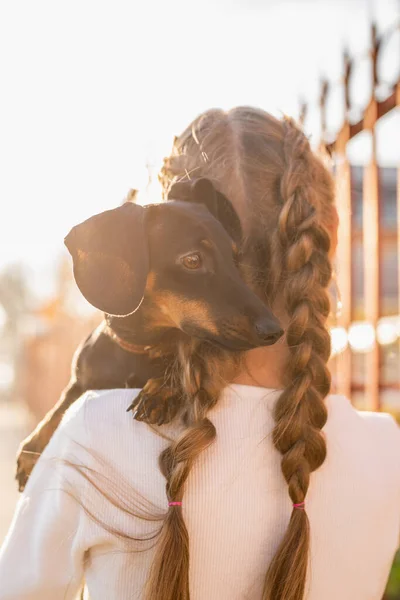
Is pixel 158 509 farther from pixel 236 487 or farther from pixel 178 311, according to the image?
pixel 178 311

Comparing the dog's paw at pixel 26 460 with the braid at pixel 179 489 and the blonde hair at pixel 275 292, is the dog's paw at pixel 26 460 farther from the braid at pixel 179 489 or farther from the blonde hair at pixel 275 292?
the braid at pixel 179 489

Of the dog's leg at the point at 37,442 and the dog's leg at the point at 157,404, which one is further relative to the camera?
the dog's leg at the point at 37,442

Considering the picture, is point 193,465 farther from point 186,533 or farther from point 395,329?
point 395,329

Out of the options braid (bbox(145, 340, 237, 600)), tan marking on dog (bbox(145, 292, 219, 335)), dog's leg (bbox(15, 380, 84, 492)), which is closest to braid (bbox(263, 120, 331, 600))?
braid (bbox(145, 340, 237, 600))

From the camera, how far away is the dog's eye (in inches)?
63.2

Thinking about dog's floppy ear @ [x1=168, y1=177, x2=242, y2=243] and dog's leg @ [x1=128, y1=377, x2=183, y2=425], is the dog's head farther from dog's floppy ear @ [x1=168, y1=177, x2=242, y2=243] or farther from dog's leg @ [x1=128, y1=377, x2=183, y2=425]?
dog's leg @ [x1=128, y1=377, x2=183, y2=425]

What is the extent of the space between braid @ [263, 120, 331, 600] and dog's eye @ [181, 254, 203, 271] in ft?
1.22

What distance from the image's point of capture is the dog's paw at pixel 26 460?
1.91m

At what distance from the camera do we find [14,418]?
39.5ft

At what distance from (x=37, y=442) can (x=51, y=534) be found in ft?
2.90

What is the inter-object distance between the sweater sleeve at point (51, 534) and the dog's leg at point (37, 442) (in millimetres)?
808

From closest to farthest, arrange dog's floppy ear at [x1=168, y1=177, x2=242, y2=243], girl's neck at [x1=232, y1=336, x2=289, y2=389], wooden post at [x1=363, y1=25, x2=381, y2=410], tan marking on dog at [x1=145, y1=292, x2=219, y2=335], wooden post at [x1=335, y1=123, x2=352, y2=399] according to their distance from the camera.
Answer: girl's neck at [x1=232, y1=336, x2=289, y2=389], dog's floppy ear at [x1=168, y1=177, x2=242, y2=243], tan marking on dog at [x1=145, y1=292, x2=219, y2=335], wooden post at [x1=363, y1=25, x2=381, y2=410], wooden post at [x1=335, y1=123, x2=352, y2=399]

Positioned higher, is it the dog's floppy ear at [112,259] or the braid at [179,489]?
the dog's floppy ear at [112,259]

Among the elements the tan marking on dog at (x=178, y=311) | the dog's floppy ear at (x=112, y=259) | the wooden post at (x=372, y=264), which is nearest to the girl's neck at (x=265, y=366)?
the tan marking on dog at (x=178, y=311)
